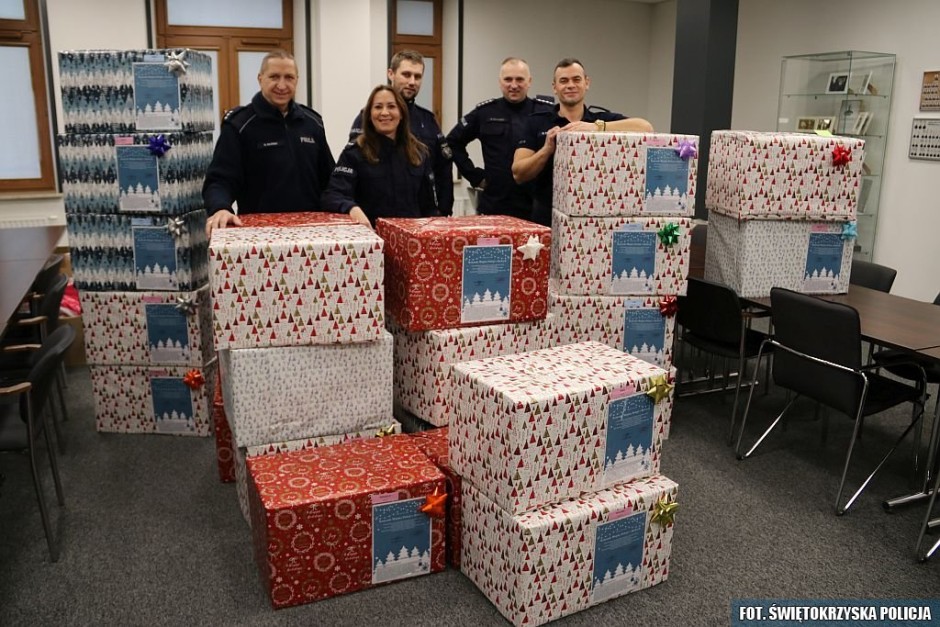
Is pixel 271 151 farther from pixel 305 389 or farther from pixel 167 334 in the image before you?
pixel 305 389

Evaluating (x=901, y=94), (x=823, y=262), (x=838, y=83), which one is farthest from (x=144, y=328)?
(x=901, y=94)

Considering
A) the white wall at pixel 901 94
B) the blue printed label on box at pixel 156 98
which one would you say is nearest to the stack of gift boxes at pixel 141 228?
the blue printed label on box at pixel 156 98

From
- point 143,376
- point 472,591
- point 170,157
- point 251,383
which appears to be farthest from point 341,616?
point 170,157

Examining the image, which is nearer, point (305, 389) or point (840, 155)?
point (305, 389)

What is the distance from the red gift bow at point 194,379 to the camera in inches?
149

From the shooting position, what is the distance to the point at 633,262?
3443mm

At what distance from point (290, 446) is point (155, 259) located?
4.63ft

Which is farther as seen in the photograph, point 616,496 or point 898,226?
point 898,226

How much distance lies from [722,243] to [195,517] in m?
2.60

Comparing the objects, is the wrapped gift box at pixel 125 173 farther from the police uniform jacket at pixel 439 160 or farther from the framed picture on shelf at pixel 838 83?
the framed picture on shelf at pixel 838 83

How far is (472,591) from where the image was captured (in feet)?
8.56

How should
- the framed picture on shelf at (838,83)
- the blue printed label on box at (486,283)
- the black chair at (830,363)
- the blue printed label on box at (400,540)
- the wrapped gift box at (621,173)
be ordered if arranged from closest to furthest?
the blue printed label on box at (400,540) < the blue printed label on box at (486,283) < the black chair at (830,363) < the wrapped gift box at (621,173) < the framed picture on shelf at (838,83)

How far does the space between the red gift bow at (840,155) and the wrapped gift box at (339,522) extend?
2.31m

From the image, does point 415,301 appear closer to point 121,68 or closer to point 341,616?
point 341,616
